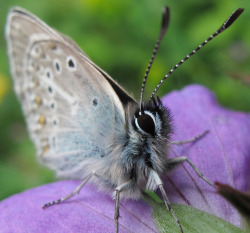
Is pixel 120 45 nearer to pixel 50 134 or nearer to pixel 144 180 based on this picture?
pixel 50 134

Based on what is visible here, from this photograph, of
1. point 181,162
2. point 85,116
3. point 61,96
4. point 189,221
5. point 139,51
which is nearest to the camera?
point 189,221

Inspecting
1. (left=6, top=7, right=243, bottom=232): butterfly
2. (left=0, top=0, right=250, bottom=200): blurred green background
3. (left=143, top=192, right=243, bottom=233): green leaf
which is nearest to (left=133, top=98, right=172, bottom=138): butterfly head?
(left=6, top=7, right=243, bottom=232): butterfly

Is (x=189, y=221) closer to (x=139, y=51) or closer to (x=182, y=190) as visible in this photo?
(x=182, y=190)

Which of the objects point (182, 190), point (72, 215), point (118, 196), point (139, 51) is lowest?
point (72, 215)

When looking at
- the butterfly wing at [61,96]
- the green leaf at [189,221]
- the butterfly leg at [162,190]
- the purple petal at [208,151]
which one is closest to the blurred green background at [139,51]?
the butterfly wing at [61,96]

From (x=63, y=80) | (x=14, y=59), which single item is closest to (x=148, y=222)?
(x=63, y=80)

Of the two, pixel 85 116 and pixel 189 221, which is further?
pixel 85 116

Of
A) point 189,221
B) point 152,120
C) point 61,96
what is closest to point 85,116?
point 61,96
